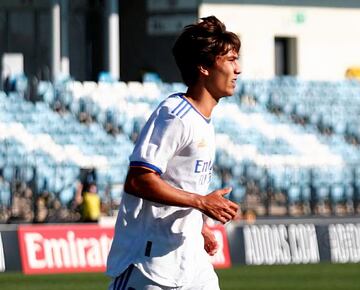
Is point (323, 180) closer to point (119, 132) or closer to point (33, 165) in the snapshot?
point (119, 132)

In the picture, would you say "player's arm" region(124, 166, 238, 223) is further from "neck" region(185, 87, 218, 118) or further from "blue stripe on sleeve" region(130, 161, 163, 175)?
"neck" region(185, 87, 218, 118)

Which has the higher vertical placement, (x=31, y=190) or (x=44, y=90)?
(x=44, y=90)

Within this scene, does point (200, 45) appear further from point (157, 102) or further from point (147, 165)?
point (157, 102)

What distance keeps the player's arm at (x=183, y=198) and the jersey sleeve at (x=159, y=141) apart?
0.07m

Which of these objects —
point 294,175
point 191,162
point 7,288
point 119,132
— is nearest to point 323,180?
point 294,175

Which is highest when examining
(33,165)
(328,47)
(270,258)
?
(328,47)

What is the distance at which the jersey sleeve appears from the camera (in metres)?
5.79

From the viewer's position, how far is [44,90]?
→ 26062 millimetres

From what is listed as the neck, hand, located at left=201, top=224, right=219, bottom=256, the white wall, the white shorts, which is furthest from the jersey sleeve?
the white wall

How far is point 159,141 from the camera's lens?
581 centimetres

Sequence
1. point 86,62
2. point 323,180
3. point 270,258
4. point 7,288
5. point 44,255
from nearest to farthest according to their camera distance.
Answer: point 7,288 < point 44,255 < point 270,258 < point 323,180 < point 86,62

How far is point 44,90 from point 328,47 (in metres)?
11.2

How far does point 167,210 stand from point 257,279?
39.0ft

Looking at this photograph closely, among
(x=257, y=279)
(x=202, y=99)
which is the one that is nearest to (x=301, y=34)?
(x=257, y=279)
